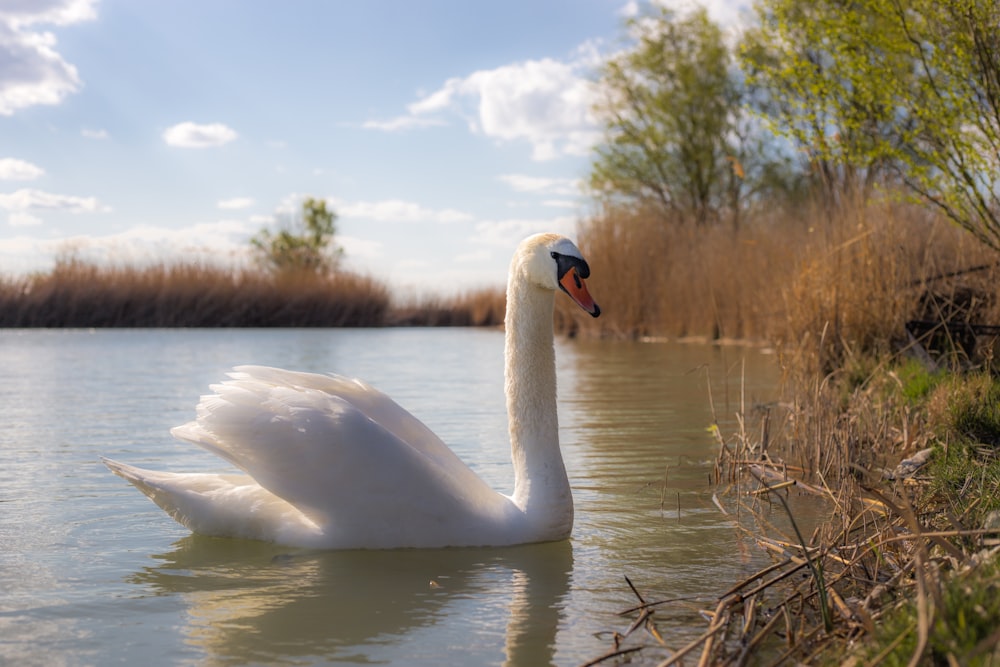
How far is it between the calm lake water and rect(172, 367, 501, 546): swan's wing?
0.20 metres

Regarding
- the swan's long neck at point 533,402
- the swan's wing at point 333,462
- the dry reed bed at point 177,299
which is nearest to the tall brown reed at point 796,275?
the swan's long neck at point 533,402

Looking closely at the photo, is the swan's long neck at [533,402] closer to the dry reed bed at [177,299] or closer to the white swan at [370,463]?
the white swan at [370,463]

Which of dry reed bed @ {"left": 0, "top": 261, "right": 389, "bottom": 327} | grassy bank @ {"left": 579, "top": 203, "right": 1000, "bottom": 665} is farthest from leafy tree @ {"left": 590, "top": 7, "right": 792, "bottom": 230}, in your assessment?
grassy bank @ {"left": 579, "top": 203, "right": 1000, "bottom": 665}

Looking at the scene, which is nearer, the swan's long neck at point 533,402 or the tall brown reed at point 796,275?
the swan's long neck at point 533,402

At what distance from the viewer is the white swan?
4.41 meters

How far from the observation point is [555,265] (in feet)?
15.3

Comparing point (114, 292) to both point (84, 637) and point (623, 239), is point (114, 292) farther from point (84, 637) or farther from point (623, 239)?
point (84, 637)

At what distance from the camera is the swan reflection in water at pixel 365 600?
3.42 m

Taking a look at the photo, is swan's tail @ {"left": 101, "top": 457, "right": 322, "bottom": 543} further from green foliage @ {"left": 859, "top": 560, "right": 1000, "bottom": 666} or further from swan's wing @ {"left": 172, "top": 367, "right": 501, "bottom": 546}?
green foliage @ {"left": 859, "top": 560, "right": 1000, "bottom": 666}

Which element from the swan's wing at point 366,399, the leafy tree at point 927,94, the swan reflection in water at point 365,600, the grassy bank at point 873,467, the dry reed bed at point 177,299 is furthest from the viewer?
the dry reed bed at point 177,299

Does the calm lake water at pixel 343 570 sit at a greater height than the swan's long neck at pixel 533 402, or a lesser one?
lesser

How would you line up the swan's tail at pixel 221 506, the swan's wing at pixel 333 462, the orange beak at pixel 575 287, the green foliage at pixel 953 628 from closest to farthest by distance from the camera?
the green foliage at pixel 953 628 → the swan's wing at pixel 333 462 → the orange beak at pixel 575 287 → the swan's tail at pixel 221 506

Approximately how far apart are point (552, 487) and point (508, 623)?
43.9 inches

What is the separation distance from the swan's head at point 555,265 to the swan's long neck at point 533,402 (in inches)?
4.0
